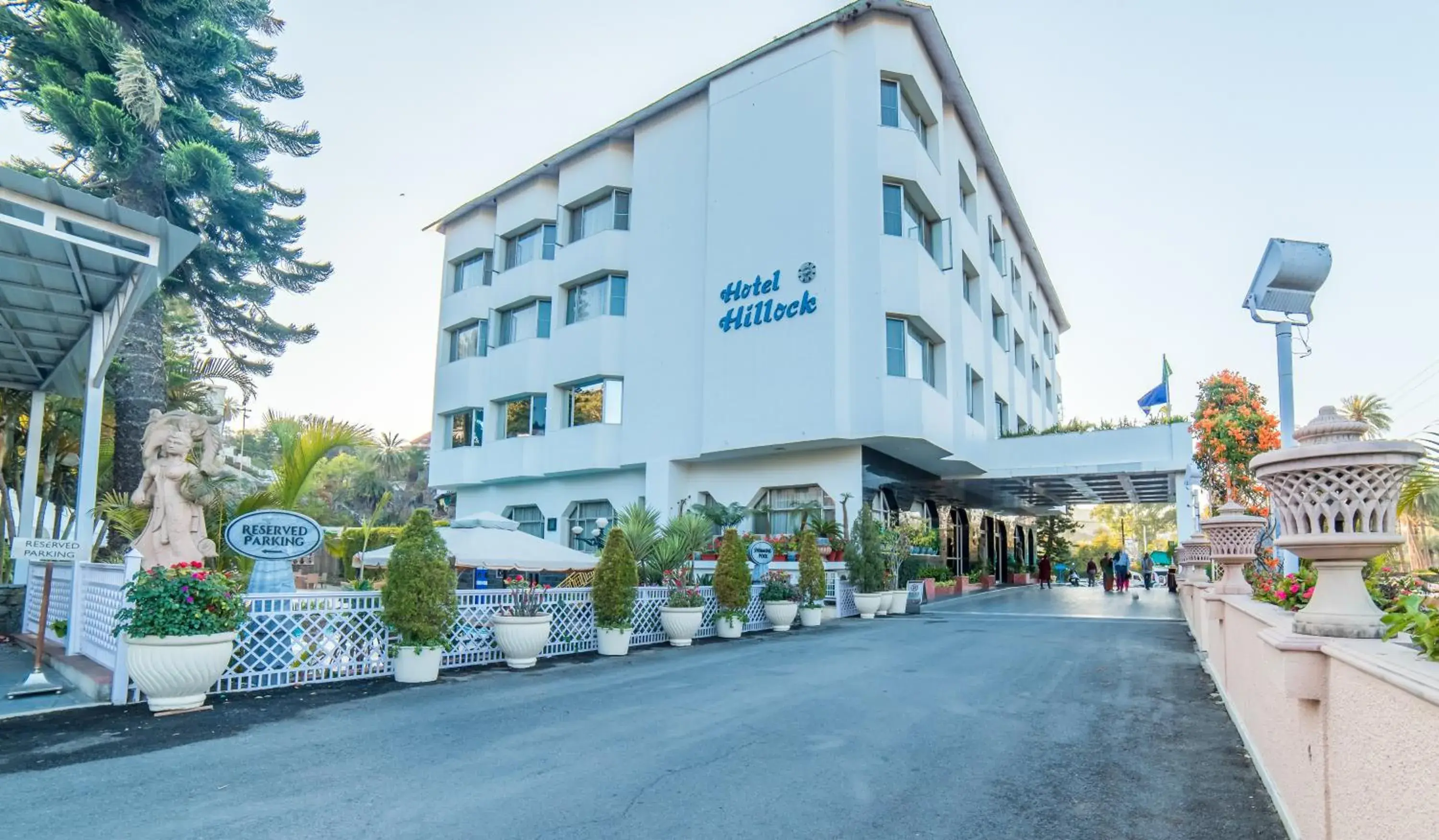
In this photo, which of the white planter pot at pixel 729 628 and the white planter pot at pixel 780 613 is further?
the white planter pot at pixel 780 613

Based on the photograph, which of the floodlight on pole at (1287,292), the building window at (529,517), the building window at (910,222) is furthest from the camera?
the building window at (529,517)

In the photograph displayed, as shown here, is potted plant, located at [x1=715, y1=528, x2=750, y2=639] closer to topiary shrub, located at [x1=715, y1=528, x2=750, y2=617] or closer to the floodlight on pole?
topiary shrub, located at [x1=715, y1=528, x2=750, y2=617]

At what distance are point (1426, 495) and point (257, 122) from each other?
71.1 feet

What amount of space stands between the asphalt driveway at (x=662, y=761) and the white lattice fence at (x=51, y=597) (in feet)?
14.5

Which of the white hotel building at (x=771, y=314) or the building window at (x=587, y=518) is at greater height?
the white hotel building at (x=771, y=314)

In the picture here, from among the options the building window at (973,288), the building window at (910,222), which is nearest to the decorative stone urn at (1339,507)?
the building window at (910,222)

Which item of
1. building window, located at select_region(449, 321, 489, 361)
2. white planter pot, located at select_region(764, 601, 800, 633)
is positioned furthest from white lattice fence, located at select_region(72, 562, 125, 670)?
building window, located at select_region(449, 321, 489, 361)

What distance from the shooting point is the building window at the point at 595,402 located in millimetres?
25172

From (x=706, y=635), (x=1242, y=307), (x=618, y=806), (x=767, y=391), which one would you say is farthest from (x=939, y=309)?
(x=618, y=806)

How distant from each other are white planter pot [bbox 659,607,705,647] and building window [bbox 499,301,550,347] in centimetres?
1671

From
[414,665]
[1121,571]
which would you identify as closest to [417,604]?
[414,665]

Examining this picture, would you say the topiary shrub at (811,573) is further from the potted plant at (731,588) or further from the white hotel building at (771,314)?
the white hotel building at (771,314)

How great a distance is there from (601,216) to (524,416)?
Answer: 7.49m

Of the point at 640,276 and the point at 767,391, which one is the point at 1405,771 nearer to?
the point at 767,391
